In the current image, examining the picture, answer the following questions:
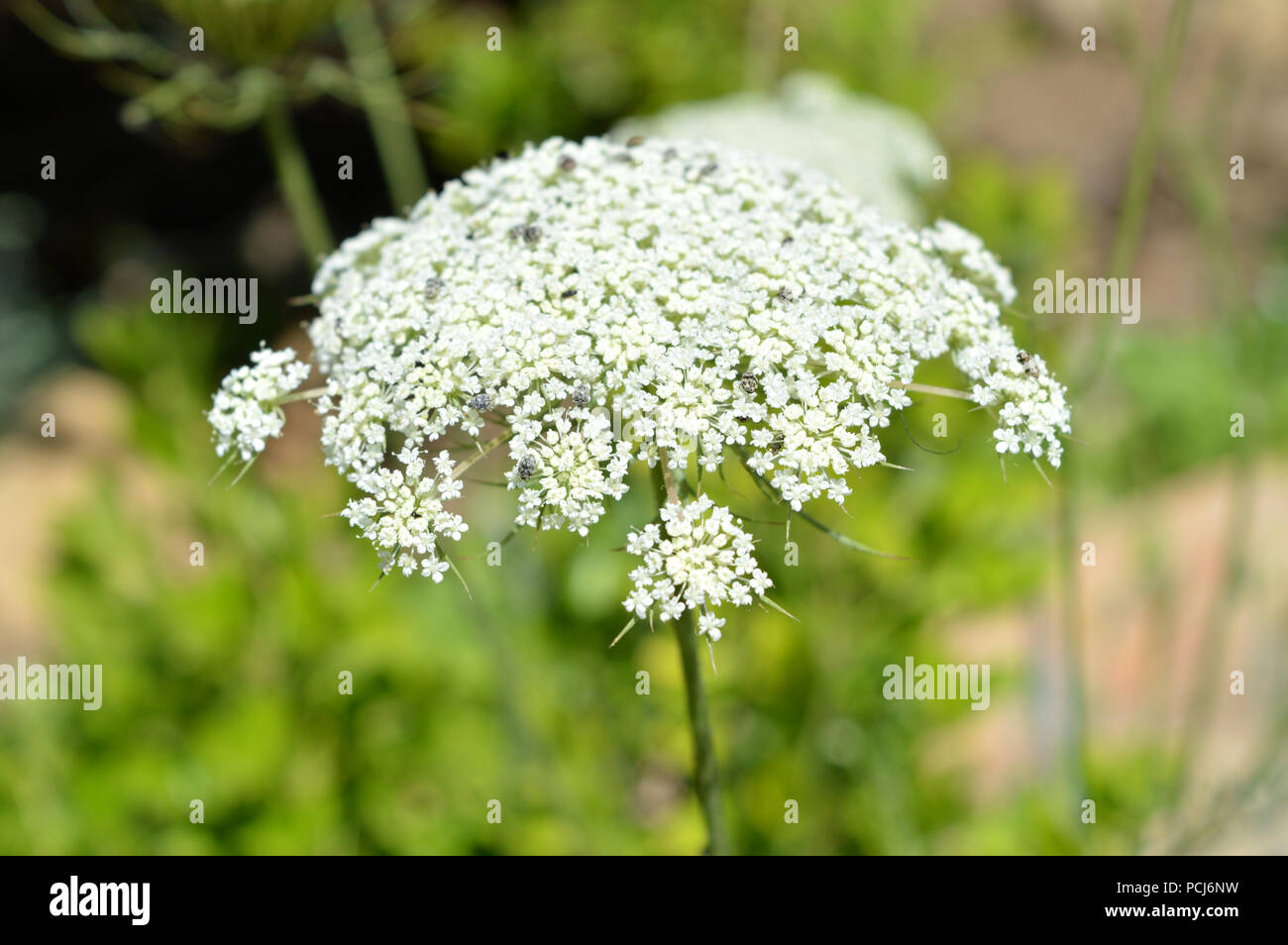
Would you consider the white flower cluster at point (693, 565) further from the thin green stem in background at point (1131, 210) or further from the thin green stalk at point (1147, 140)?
the thin green stalk at point (1147, 140)

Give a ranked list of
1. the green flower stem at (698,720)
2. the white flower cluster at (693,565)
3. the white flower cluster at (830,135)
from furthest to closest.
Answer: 1. the white flower cluster at (830,135)
2. the green flower stem at (698,720)
3. the white flower cluster at (693,565)

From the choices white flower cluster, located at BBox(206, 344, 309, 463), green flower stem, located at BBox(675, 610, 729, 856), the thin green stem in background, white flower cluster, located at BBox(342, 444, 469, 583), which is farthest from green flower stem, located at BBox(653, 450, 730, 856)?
the thin green stem in background

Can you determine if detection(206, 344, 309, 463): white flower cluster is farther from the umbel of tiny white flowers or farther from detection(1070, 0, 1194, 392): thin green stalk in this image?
detection(1070, 0, 1194, 392): thin green stalk

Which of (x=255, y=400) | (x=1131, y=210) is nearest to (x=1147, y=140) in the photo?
(x=1131, y=210)

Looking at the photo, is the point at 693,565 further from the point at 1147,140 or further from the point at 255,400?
the point at 1147,140

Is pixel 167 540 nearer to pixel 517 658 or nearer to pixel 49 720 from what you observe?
pixel 49 720

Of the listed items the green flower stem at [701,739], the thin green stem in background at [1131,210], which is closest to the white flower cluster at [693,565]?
the green flower stem at [701,739]

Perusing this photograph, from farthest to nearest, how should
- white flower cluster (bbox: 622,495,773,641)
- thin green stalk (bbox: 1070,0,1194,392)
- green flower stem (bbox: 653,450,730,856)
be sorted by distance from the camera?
thin green stalk (bbox: 1070,0,1194,392), green flower stem (bbox: 653,450,730,856), white flower cluster (bbox: 622,495,773,641)

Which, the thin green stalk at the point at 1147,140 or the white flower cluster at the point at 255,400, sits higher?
the thin green stalk at the point at 1147,140
